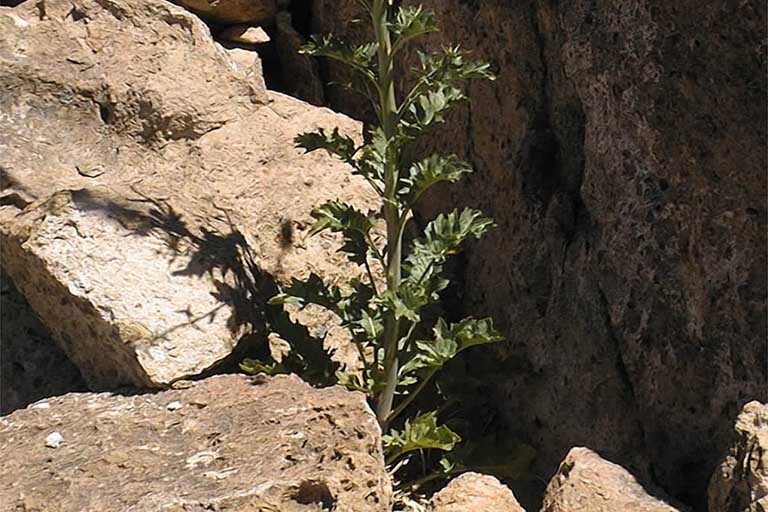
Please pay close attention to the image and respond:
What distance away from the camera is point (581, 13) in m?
4.37

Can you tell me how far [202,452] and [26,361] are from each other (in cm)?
123

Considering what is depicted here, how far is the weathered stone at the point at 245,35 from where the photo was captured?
622 cm

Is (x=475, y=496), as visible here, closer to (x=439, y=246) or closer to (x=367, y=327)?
(x=367, y=327)

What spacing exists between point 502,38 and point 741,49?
3.84 ft

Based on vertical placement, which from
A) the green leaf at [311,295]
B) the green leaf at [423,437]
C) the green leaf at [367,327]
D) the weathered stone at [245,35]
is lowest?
the green leaf at [423,437]

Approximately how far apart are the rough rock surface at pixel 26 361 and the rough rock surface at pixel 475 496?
1548mm

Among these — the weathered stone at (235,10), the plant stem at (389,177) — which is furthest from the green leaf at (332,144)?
the weathered stone at (235,10)

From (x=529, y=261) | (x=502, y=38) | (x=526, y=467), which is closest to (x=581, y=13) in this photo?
(x=502, y=38)

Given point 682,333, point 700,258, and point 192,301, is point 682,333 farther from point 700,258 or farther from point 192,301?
point 192,301

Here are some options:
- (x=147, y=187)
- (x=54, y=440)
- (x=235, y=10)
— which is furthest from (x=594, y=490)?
(x=235, y=10)

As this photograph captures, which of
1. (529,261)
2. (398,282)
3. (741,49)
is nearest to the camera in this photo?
(741,49)

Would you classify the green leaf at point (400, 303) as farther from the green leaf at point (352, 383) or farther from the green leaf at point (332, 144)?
the green leaf at point (332, 144)

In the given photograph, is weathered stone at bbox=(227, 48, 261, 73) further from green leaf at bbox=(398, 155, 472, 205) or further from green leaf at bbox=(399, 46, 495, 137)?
green leaf at bbox=(398, 155, 472, 205)

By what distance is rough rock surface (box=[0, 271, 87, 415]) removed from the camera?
4.78m
